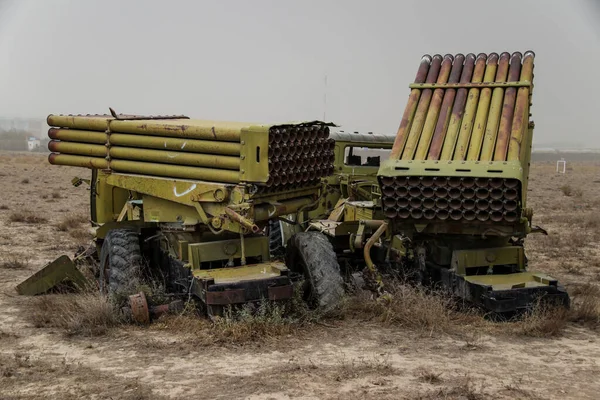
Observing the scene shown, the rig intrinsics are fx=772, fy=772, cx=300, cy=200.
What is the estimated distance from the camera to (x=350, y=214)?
35.1ft

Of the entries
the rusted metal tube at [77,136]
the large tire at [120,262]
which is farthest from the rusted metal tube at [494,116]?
the rusted metal tube at [77,136]

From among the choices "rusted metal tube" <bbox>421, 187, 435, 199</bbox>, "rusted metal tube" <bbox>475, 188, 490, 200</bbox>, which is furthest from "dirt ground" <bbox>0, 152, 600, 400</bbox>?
"rusted metal tube" <bbox>421, 187, 435, 199</bbox>

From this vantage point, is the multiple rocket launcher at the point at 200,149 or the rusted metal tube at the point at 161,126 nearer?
the multiple rocket launcher at the point at 200,149

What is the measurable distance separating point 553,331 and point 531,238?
798 centimetres

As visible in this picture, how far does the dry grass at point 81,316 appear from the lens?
7992 millimetres

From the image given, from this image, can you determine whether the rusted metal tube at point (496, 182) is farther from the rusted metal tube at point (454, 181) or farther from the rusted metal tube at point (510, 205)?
the rusted metal tube at point (454, 181)

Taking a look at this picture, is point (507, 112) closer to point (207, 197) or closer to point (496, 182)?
point (496, 182)

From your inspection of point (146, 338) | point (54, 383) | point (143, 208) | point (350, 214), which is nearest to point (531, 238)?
point (350, 214)

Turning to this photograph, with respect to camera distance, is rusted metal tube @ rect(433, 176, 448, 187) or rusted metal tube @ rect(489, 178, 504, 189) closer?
rusted metal tube @ rect(489, 178, 504, 189)

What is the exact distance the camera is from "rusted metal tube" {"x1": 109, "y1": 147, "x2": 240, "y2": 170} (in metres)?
8.23

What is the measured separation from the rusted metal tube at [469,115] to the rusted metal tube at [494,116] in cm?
19

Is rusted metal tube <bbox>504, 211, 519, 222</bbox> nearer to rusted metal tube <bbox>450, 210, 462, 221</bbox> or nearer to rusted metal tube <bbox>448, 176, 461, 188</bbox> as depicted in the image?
rusted metal tube <bbox>450, 210, 462, 221</bbox>

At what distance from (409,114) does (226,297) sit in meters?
3.30

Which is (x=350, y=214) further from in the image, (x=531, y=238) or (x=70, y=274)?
(x=531, y=238)
